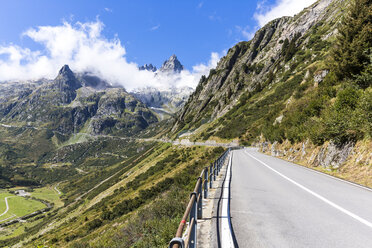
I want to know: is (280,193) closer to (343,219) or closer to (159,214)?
(343,219)

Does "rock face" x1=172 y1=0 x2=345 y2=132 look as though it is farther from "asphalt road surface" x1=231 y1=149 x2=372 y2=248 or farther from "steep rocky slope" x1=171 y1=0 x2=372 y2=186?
"asphalt road surface" x1=231 y1=149 x2=372 y2=248

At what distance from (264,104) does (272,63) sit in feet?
172

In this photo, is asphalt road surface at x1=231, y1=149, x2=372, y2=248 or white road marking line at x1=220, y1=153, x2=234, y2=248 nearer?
white road marking line at x1=220, y1=153, x2=234, y2=248

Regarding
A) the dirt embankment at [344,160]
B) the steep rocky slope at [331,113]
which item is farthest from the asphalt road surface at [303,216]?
the steep rocky slope at [331,113]

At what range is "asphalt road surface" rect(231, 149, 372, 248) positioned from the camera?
439cm

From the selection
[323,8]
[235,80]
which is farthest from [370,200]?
[323,8]

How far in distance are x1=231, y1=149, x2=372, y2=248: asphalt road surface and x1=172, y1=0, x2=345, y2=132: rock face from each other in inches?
3641

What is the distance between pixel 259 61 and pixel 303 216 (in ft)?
472

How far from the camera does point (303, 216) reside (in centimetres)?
579

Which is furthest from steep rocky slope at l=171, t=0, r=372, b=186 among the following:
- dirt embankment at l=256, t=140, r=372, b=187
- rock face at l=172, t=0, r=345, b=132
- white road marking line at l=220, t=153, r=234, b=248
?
rock face at l=172, t=0, r=345, b=132

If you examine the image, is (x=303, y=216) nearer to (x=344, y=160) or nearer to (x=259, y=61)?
(x=344, y=160)

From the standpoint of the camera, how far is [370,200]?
718cm

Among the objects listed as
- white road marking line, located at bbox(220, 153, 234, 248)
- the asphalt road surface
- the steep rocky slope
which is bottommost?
the asphalt road surface

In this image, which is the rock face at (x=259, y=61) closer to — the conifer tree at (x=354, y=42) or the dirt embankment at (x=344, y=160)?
the conifer tree at (x=354, y=42)
